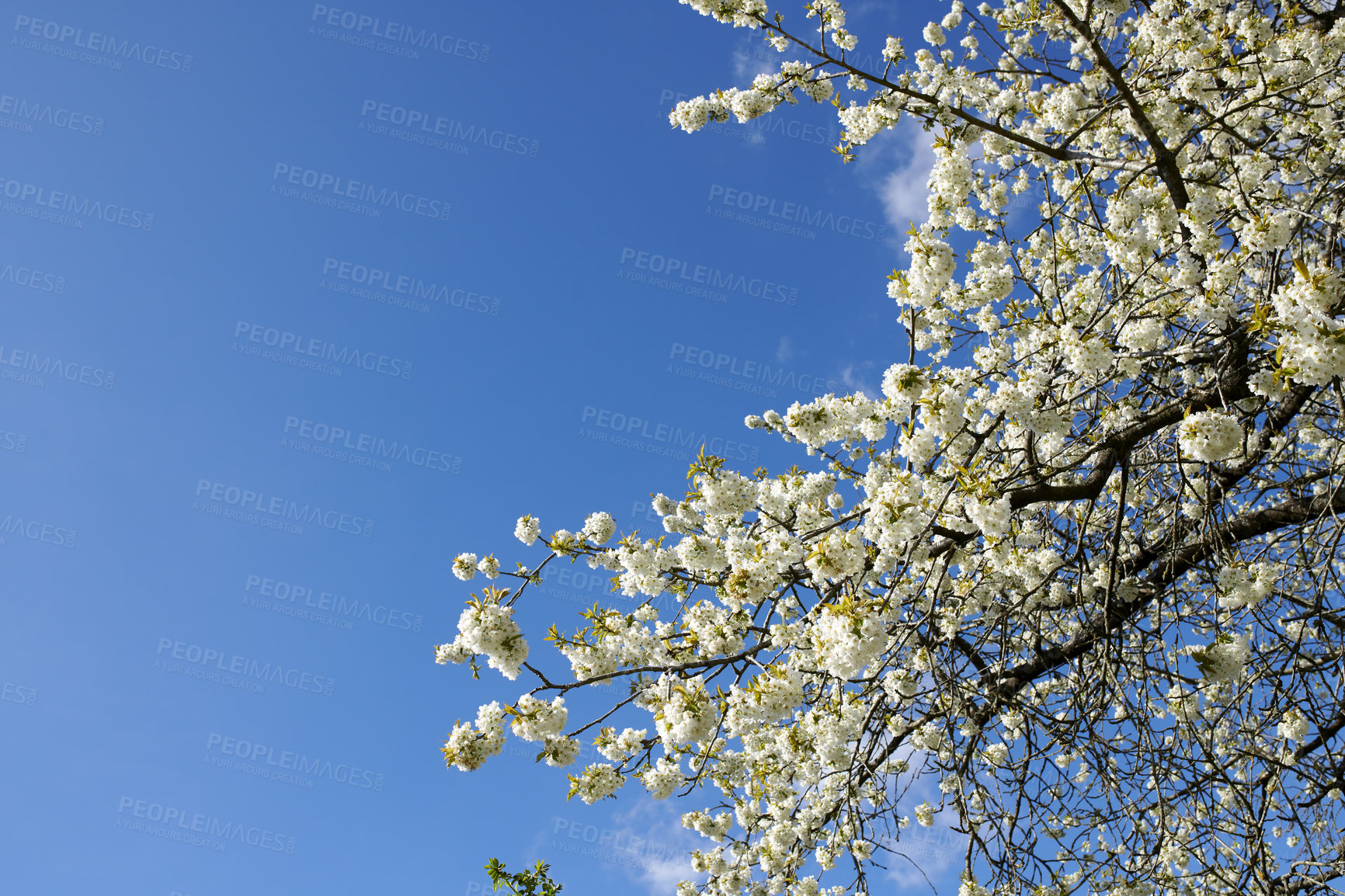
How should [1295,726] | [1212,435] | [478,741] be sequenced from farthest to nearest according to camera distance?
1. [1295,726]
2. [478,741]
3. [1212,435]

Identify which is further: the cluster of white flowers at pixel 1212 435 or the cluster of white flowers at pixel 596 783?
the cluster of white flowers at pixel 596 783

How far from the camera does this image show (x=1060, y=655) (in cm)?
532

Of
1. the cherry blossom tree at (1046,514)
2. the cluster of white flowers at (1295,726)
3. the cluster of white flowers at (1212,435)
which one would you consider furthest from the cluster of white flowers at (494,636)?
the cluster of white flowers at (1295,726)

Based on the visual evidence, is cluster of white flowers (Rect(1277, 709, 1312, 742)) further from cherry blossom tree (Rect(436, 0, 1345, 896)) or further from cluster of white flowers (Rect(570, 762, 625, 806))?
cluster of white flowers (Rect(570, 762, 625, 806))

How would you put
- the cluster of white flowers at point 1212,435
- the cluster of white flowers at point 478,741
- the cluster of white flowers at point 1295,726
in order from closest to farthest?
the cluster of white flowers at point 1212,435, the cluster of white flowers at point 478,741, the cluster of white flowers at point 1295,726

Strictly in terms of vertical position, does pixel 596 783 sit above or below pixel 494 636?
below

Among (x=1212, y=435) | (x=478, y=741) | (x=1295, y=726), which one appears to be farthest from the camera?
(x=1295, y=726)

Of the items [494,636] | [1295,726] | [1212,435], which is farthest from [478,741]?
[1295,726]

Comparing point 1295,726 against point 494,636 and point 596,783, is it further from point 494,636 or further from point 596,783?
point 494,636

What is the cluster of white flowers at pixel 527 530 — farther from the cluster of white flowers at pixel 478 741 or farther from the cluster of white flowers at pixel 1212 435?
the cluster of white flowers at pixel 1212 435

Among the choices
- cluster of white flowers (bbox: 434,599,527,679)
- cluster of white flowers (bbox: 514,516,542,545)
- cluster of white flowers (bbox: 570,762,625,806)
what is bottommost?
cluster of white flowers (bbox: 570,762,625,806)

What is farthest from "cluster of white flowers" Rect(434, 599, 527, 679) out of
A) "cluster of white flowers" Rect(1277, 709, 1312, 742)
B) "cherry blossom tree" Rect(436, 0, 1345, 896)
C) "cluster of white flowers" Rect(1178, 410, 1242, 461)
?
"cluster of white flowers" Rect(1277, 709, 1312, 742)

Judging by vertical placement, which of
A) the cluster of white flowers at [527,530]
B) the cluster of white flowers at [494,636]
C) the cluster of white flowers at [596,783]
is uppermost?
the cluster of white flowers at [527,530]

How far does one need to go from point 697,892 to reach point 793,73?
212 inches
